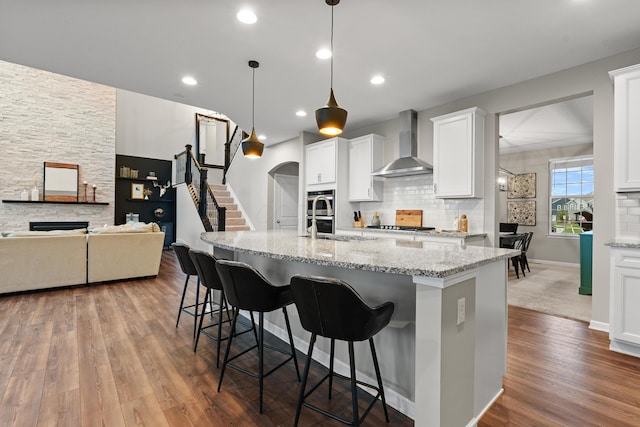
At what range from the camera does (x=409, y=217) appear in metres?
5.05

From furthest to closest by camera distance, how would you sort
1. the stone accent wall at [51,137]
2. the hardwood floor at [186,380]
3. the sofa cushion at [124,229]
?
the stone accent wall at [51,137] < the sofa cushion at [124,229] < the hardwood floor at [186,380]

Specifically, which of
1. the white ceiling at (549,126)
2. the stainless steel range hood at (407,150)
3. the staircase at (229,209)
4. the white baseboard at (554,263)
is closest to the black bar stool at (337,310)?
the stainless steel range hood at (407,150)

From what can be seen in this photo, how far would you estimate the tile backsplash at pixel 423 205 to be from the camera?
4.29m

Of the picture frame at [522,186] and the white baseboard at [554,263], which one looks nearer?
the white baseboard at [554,263]

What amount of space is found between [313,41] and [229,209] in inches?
232

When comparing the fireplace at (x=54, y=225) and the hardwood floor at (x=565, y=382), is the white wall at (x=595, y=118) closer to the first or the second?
the hardwood floor at (x=565, y=382)

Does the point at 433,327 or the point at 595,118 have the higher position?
the point at 595,118

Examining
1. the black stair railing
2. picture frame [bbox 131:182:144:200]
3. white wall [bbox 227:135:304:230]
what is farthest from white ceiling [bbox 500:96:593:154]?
picture frame [bbox 131:182:144:200]

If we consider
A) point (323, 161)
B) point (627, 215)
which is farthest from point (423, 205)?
point (627, 215)

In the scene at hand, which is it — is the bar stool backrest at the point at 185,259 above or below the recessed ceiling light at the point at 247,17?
below

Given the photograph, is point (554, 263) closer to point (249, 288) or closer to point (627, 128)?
point (627, 128)

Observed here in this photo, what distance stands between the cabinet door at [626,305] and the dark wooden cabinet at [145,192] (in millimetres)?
9656

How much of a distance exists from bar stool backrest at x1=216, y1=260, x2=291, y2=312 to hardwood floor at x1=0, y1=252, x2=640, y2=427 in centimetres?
61

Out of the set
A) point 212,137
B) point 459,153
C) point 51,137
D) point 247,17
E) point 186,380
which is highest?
point 212,137
